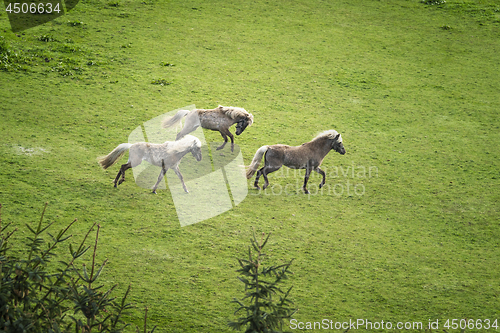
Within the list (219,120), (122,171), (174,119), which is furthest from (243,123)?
(122,171)

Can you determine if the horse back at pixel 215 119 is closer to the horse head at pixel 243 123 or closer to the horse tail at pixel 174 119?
the horse head at pixel 243 123

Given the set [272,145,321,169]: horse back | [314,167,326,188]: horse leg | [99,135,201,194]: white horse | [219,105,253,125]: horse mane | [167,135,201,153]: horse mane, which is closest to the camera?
[99,135,201,194]: white horse

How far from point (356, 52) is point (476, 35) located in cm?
350

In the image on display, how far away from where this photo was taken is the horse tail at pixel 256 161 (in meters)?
6.99

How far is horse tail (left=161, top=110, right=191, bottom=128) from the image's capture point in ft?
26.4

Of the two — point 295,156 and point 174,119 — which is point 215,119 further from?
point 295,156

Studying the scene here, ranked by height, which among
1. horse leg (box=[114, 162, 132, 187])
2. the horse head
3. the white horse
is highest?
the horse head

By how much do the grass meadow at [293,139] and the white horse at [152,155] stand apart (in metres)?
0.30

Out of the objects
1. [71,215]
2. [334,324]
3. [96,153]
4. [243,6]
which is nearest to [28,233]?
[71,215]

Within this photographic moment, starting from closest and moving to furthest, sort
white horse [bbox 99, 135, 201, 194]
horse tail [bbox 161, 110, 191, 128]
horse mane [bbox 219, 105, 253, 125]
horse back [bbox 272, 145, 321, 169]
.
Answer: white horse [bbox 99, 135, 201, 194] → horse back [bbox 272, 145, 321, 169] → horse mane [bbox 219, 105, 253, 125] → horse tail [bbox 161, 110, 191, 128]

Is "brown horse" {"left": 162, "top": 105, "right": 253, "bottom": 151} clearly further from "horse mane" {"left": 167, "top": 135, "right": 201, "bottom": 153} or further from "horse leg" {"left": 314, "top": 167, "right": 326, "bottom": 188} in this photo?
"horse leg" {"left": 314, "top": 167, "right": 326, "bottom": 188}

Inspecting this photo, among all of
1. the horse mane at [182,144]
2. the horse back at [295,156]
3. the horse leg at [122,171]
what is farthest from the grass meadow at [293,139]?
the horse mane at [182,144]

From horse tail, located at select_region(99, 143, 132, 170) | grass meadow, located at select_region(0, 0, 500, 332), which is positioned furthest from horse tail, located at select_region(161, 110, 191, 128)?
horse tail, located at select_region(99, 143, 132, 170)

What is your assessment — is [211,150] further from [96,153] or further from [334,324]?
[334,324]
